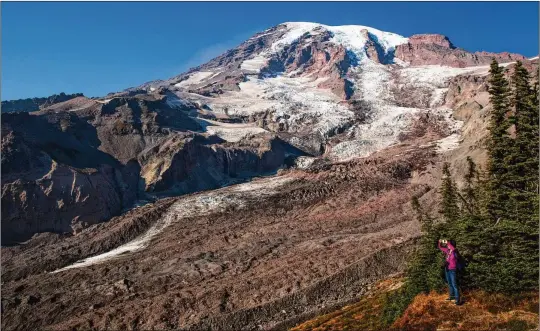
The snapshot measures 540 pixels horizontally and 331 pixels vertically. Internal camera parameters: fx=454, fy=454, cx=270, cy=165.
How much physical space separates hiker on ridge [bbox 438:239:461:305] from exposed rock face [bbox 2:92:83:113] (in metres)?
131

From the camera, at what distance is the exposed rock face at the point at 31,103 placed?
430 ft

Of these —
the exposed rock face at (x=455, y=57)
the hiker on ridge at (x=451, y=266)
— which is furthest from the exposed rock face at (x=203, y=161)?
the exposed rock face at (x=455, y=57)

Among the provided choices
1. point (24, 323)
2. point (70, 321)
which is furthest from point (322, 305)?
point (24, 323)

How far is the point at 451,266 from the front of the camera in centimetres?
1662

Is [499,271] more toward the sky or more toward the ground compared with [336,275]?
more toward the sky

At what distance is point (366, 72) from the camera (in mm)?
184875

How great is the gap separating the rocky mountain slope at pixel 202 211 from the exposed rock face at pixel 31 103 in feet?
70.8

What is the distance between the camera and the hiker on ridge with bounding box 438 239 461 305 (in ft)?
54.7

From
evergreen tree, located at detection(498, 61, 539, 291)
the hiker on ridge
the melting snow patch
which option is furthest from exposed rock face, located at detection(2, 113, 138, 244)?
evergreen tree, located at detection(498, 61, 539, 291)

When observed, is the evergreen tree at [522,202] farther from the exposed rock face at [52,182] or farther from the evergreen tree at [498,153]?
the exposed rock face at [52,182]

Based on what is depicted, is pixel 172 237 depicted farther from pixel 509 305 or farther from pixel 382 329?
pixel 509 305

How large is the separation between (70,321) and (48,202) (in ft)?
113

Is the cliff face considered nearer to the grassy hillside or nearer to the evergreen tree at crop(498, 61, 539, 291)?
the grassy hillside

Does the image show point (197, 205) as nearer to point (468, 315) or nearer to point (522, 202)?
point (522, 202)
